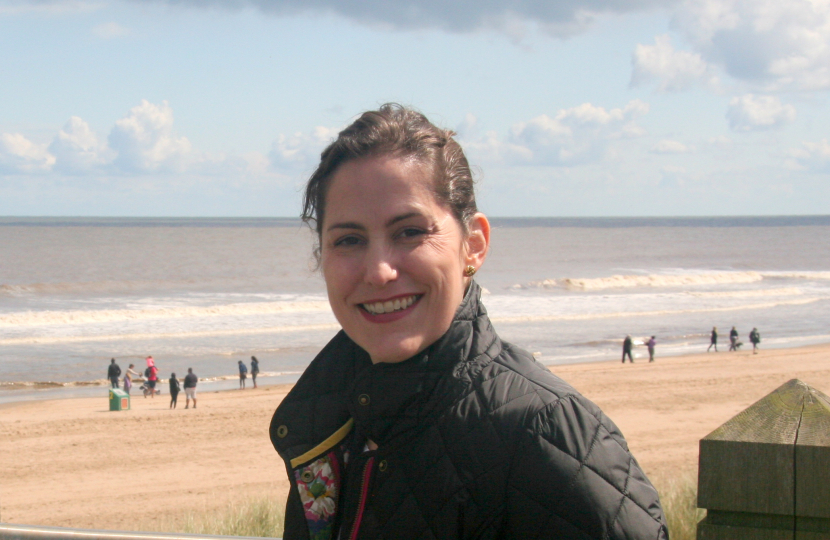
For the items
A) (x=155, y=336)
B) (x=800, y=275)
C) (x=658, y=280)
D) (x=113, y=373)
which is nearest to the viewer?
(x=113, y=373)

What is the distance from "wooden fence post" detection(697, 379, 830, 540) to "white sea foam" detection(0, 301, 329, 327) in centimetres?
3723

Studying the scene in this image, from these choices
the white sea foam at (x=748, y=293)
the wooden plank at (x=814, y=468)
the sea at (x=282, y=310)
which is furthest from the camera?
the white sea foam at (x=748, y=293)

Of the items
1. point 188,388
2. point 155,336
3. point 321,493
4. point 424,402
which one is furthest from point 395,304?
point 155,336

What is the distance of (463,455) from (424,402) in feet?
0.48

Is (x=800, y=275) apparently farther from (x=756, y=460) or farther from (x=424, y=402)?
(x=424, y=402)

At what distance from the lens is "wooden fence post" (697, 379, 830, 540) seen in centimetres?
154

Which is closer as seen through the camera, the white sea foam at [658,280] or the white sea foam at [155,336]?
the white sea foam at [155,336]

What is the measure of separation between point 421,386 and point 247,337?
30.1m

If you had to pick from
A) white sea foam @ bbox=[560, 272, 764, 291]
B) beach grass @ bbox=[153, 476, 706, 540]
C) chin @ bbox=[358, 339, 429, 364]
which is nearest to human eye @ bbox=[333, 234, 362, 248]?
chin @ bbox=[358, 339, 429, 364]

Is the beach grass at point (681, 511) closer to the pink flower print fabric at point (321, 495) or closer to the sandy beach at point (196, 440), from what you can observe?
the sandy beach at point (196, 440)

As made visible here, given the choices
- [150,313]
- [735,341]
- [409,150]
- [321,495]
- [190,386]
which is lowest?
[190,386]

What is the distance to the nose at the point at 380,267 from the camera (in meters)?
1.61

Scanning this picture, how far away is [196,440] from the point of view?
15.7 m

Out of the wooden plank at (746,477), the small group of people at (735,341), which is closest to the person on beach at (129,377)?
the small group of people at (735,341)
